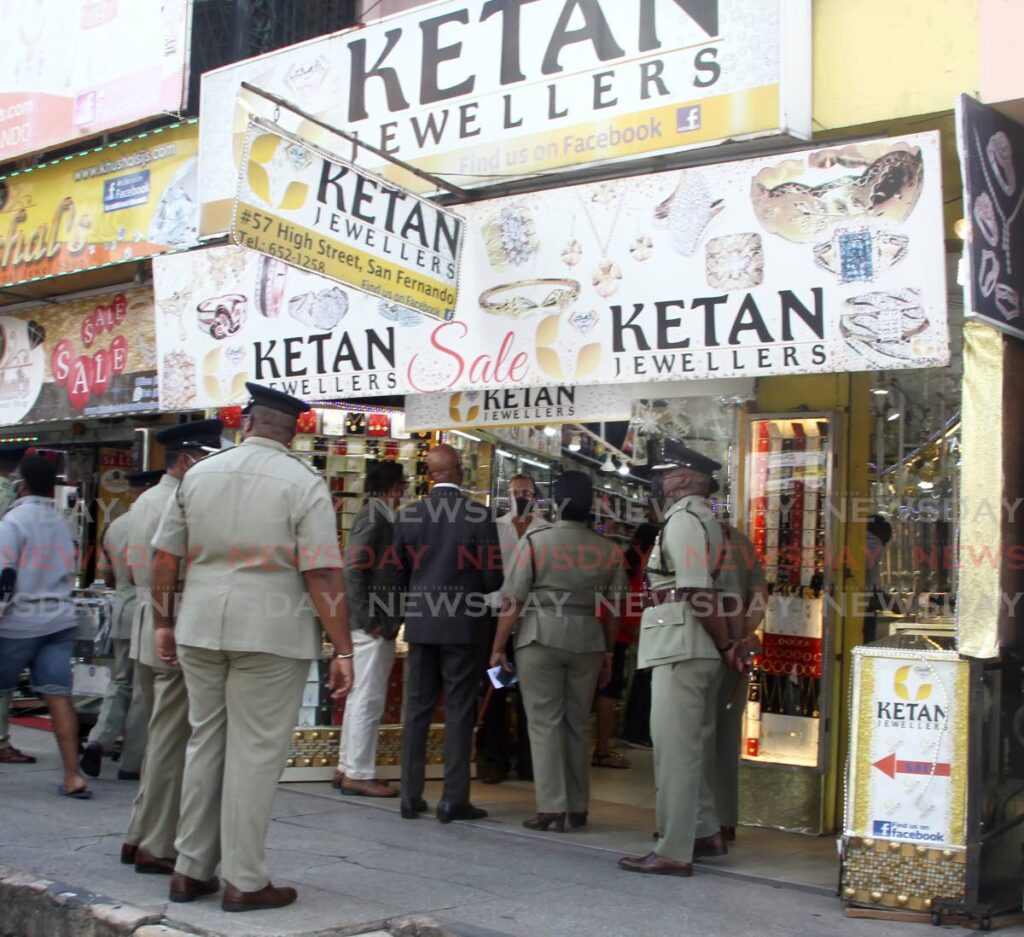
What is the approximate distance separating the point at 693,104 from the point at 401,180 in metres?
1.99

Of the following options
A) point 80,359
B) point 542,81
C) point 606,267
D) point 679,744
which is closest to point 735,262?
point 606,267

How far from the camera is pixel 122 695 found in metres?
7.85

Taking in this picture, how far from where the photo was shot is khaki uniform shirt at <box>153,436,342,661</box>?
189 inches

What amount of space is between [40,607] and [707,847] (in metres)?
3.85

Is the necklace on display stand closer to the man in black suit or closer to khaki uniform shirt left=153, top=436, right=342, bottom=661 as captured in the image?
the man in black suit

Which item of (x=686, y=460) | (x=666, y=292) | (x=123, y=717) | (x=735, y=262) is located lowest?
(x=123, y=717)

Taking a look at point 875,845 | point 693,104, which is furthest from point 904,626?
point 693,104

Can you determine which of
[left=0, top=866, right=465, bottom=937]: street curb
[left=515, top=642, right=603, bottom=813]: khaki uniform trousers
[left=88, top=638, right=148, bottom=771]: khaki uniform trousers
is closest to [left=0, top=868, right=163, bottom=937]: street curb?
[left=0, top=866, right=465, bottom=937]: street curb

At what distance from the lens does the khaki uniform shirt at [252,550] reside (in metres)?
4.80

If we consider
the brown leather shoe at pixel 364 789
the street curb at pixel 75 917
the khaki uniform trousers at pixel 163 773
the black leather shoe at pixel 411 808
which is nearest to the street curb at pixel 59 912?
the street curb at pixel 75 917

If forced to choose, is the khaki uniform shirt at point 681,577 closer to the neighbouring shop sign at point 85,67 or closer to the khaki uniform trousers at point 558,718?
the khaki uniform trousers at point 558,718

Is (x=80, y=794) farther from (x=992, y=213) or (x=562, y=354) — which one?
(x=992, y=213)

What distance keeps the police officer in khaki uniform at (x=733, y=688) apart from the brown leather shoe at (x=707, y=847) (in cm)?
38

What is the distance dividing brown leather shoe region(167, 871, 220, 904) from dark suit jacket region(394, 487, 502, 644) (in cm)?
221
